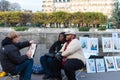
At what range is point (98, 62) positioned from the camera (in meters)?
9.24

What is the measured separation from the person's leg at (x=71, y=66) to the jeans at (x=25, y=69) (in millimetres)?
702

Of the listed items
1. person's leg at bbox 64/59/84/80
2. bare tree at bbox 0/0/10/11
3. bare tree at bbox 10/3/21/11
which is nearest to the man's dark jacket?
person's leg at bbox 64/59/84/80

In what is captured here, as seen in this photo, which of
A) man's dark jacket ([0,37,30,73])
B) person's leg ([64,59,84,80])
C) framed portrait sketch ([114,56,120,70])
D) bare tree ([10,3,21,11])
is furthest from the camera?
bare tree ([10,3,21,11])

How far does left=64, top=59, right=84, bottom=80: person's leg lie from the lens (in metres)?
7.06

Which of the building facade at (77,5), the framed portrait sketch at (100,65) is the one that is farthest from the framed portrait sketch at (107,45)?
the building facade at (77,5)

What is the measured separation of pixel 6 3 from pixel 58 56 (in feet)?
270

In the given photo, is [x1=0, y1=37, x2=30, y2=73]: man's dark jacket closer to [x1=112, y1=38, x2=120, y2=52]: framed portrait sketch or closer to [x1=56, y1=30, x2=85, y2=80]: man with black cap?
[x1=56, y1=30, x2=85, y2=80]: man with black cap

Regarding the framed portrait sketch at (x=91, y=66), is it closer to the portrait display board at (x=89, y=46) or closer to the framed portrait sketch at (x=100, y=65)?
the framed portrait sketch at (x=100, y=65)

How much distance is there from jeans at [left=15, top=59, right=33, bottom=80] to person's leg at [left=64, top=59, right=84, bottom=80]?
0.70 meters

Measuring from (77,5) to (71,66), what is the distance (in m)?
100

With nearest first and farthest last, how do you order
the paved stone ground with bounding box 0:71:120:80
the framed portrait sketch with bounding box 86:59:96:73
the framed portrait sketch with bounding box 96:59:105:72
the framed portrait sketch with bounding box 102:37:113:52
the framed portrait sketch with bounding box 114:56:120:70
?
the paved stone ground with bounding box 0:71:120:80 → the framed portrait sketch with bounding box 86:59:96:73 → the framed portrait sketch with bounding box 96:59:105:72 → the framed portrait sketch with bounding box 114:56:120:70 → the framed portrait sketch with bounding box 102:37:113:52

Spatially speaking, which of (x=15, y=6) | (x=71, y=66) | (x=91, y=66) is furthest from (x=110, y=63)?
(x=15, y=6)

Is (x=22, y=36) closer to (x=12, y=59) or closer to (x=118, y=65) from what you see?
(x=118, y=65)

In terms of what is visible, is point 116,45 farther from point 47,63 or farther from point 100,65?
point 47,63
